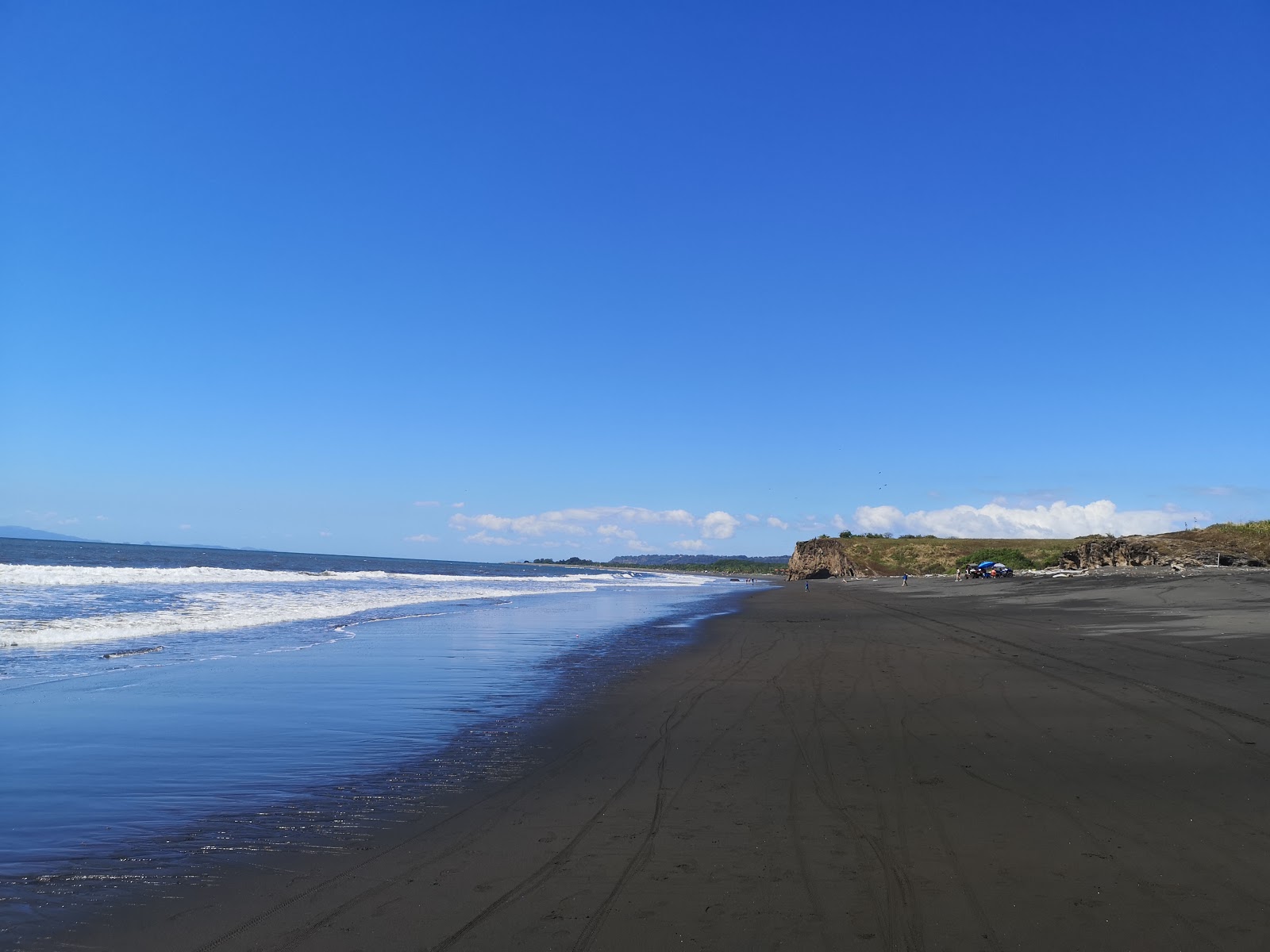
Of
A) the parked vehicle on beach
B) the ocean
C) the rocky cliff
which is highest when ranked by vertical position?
the rocky cliff

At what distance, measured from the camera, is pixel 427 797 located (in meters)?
6.68

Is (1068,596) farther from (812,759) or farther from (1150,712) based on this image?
(812,759)

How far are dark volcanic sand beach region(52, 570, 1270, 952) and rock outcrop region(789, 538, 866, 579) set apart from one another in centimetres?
7587

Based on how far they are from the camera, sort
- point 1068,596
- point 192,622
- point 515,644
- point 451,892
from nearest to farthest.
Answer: point 451,892
point 515,644
point 192,622
point 1068,596

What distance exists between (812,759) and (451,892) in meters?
4.44

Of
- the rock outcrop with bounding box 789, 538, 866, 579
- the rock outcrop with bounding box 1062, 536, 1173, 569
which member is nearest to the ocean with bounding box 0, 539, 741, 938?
the rock outcrop with bounding box 1062, 536, 1173, 569

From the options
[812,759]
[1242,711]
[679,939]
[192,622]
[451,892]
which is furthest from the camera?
[192,622]

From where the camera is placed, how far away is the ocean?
5465 millimetres

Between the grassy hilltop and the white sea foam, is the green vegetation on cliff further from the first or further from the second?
the white sea foam

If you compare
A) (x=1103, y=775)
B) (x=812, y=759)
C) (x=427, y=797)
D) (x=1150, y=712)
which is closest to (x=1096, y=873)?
(x=1103, y=775)

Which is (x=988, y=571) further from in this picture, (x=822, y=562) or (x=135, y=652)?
(x=135, y=652)

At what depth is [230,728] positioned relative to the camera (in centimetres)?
923

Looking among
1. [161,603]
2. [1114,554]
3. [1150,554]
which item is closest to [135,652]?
[161,603]

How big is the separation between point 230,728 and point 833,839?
751 cm
